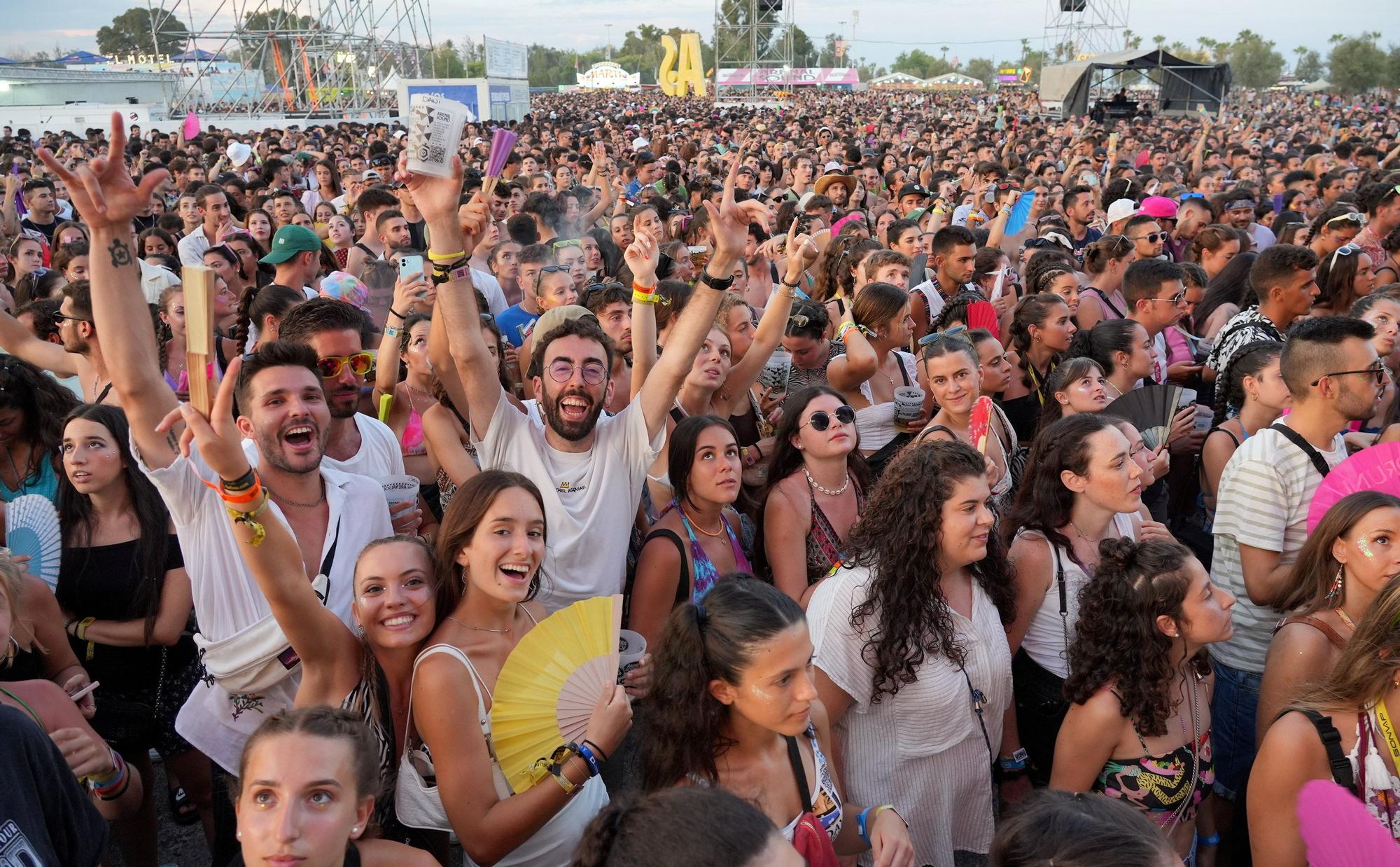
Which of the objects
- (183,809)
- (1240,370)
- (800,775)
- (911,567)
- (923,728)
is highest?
(1240,370)

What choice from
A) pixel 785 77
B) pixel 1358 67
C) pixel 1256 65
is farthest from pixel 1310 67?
pixel 785 77

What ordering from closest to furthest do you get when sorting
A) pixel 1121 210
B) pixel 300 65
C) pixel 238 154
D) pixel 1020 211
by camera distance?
pixel 1020 211 < pixel 1121 210 < pixel 238 154 < pixel 300 65

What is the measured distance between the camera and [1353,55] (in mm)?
56969

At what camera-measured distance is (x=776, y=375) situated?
5.27 metres

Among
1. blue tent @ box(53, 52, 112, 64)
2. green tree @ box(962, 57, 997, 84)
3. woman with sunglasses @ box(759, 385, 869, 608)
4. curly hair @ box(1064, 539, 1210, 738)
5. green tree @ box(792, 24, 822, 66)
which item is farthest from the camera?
green tree @ box(962, 57, 997, 84)

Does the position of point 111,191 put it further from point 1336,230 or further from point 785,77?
point 785,77

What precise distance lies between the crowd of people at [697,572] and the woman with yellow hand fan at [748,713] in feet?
0.03

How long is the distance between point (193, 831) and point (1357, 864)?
145 inches

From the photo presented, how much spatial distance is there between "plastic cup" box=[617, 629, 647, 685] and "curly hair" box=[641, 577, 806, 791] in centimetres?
46

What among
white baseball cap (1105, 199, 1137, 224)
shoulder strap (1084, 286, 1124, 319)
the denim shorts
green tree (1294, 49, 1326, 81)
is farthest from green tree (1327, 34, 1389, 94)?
the denim shorts

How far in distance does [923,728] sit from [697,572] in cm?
91

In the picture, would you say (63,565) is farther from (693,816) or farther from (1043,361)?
(1043,361)

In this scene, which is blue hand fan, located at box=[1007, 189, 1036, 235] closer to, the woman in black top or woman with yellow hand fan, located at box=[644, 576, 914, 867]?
woman with yellow hand fan, located at box=[644, 576, 914, 867]

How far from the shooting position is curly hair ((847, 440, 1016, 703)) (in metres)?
2.88
